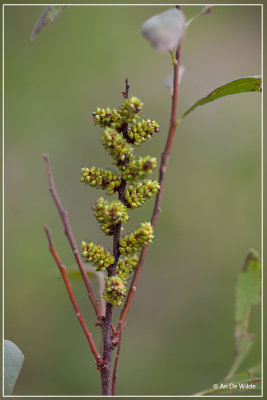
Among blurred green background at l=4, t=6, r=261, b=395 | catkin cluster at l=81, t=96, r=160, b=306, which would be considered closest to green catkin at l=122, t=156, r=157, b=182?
catkin cluster at l=81, t=96, r=160, b=306

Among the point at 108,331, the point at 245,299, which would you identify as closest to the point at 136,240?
the point at 108,331

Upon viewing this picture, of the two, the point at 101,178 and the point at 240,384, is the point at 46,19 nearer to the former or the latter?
the point at 101,178

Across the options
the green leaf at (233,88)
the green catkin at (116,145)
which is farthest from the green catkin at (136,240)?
the green leaf at (233,88)

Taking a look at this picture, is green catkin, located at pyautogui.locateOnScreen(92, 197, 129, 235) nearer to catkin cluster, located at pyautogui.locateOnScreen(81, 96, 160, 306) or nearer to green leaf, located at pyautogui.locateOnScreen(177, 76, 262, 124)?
catkin cluster, located at pyautogui.locateOnScreen(81, 96, 160, 306)

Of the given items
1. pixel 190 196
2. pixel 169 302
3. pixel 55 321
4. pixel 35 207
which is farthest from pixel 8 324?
pixel 190 196

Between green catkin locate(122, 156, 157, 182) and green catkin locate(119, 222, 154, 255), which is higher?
green catkin locate(122, 156, 157, 182)

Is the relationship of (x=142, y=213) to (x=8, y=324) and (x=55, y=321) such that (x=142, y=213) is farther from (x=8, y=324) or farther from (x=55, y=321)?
(x=8, y=324)

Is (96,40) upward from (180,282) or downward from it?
upward
